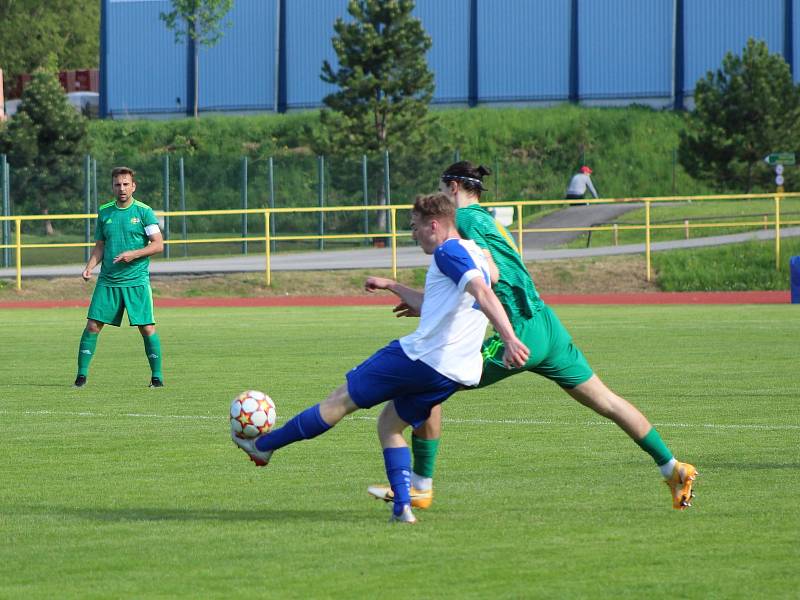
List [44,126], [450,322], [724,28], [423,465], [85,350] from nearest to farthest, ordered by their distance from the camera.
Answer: [450,322]
[423,465]
[85,350]
[44,126]
[724,28]

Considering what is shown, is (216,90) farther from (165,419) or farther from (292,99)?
(165,419)

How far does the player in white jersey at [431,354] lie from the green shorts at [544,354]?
13.9 inches

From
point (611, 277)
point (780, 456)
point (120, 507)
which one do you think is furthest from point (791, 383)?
point (611, 277)

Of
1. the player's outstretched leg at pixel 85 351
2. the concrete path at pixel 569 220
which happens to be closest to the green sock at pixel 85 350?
the player's outstretched leg at pixel 85 351

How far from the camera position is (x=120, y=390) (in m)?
14.7

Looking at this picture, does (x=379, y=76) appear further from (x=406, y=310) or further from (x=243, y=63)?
(x=406, y=310)

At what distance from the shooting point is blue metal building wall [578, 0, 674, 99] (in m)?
62.2

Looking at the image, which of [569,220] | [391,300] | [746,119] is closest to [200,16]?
[569,220]

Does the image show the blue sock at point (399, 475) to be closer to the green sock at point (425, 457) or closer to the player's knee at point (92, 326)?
the green sock at point (425, 457)

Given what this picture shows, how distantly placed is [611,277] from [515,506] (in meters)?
25.5

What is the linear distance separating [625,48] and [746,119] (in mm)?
13918

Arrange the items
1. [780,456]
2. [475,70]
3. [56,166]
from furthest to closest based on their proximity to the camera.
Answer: [475,70] → [56,166] → [780,456]

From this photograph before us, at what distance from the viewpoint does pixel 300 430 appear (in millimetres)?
7754

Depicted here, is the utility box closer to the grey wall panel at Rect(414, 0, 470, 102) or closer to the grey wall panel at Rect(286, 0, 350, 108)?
the grey wall panel at Rect(414, 0, 470, 102)
